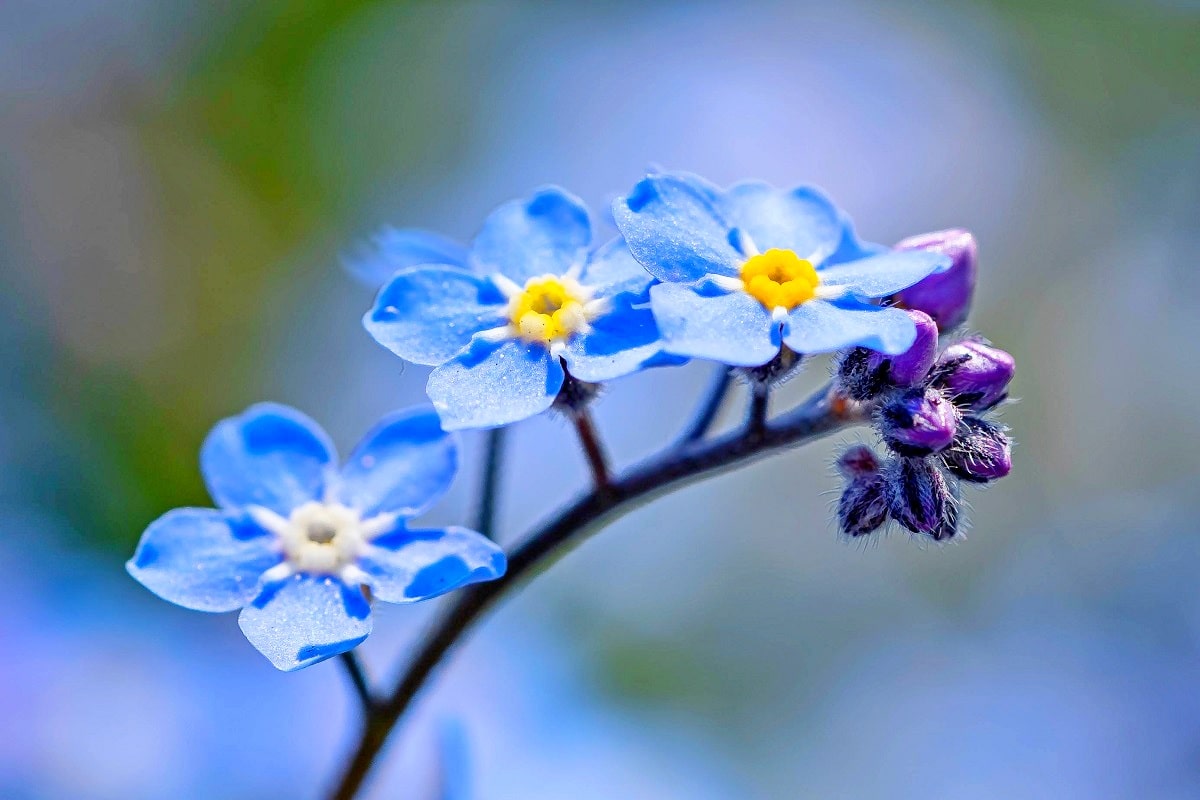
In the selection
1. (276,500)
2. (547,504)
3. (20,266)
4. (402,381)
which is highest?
(276,500)

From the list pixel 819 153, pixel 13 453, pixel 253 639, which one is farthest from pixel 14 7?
pixel 253 639

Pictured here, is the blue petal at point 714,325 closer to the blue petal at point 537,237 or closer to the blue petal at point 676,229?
the blue petal at point 676,229

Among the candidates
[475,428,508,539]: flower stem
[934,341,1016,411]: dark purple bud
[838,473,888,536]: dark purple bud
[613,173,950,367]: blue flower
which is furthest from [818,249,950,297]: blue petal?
[475,428,508,539]: flower stem

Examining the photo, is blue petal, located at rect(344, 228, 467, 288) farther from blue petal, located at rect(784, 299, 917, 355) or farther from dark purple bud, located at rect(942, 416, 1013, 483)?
dark purple bud, located at rect(942, 416, 1013, 483)

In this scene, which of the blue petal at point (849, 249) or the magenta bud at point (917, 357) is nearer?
the magenta bud at point (917, 357)

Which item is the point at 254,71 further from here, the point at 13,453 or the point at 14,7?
the point at 13,453

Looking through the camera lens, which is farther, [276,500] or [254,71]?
[254,71]

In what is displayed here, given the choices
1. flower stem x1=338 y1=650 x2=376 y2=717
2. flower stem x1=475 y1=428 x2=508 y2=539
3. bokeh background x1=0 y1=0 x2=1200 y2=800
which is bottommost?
bokeh background x1=0 y1=0 x2=1200 y2=800

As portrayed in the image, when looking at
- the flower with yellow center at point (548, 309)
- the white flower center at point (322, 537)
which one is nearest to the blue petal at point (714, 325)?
the flower with yellow center at point (548, 309)
